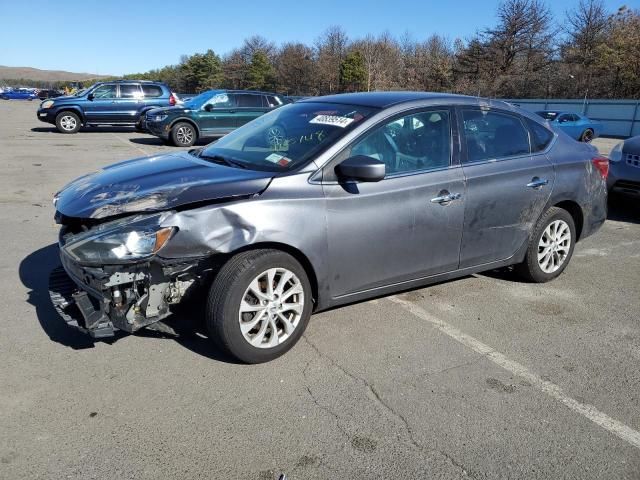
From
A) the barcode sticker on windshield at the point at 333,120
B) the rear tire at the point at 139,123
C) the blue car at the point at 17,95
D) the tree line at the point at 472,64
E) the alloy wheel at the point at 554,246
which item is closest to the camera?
the barcode sticker on windshield at the point at 333,120

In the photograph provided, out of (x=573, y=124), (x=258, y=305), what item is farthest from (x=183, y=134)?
(x=573, y=124)

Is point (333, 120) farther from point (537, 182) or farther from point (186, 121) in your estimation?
point (186, 121)

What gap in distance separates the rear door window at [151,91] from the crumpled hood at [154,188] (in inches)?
631

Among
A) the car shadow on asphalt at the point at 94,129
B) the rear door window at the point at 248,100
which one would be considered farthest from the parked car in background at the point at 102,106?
the rear door window at the point at 248,100

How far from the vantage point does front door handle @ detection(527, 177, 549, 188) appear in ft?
14.7

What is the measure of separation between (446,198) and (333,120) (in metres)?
1.04

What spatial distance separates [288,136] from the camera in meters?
Answer: 4.02

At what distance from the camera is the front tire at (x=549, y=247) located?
15.4 feet

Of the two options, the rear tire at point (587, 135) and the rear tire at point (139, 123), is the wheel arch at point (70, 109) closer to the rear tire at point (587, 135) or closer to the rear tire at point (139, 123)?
the rear tire at point (139, 123)

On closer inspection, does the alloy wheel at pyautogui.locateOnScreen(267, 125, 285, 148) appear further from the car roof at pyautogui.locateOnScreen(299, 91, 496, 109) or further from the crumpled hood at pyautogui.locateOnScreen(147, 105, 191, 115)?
the crumpled hood at pyautogui.locateOnScreen(147, 105, 191, 115)

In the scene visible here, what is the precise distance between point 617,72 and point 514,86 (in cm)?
738

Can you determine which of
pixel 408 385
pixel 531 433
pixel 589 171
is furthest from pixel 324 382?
pixel 589 171

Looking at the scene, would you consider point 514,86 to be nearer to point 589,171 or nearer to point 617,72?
point 617,72

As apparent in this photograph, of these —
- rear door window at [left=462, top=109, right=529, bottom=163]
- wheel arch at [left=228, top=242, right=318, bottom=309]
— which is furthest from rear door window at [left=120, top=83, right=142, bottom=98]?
wheel arch at [left=228, top=242, right=318, bottom=309]
